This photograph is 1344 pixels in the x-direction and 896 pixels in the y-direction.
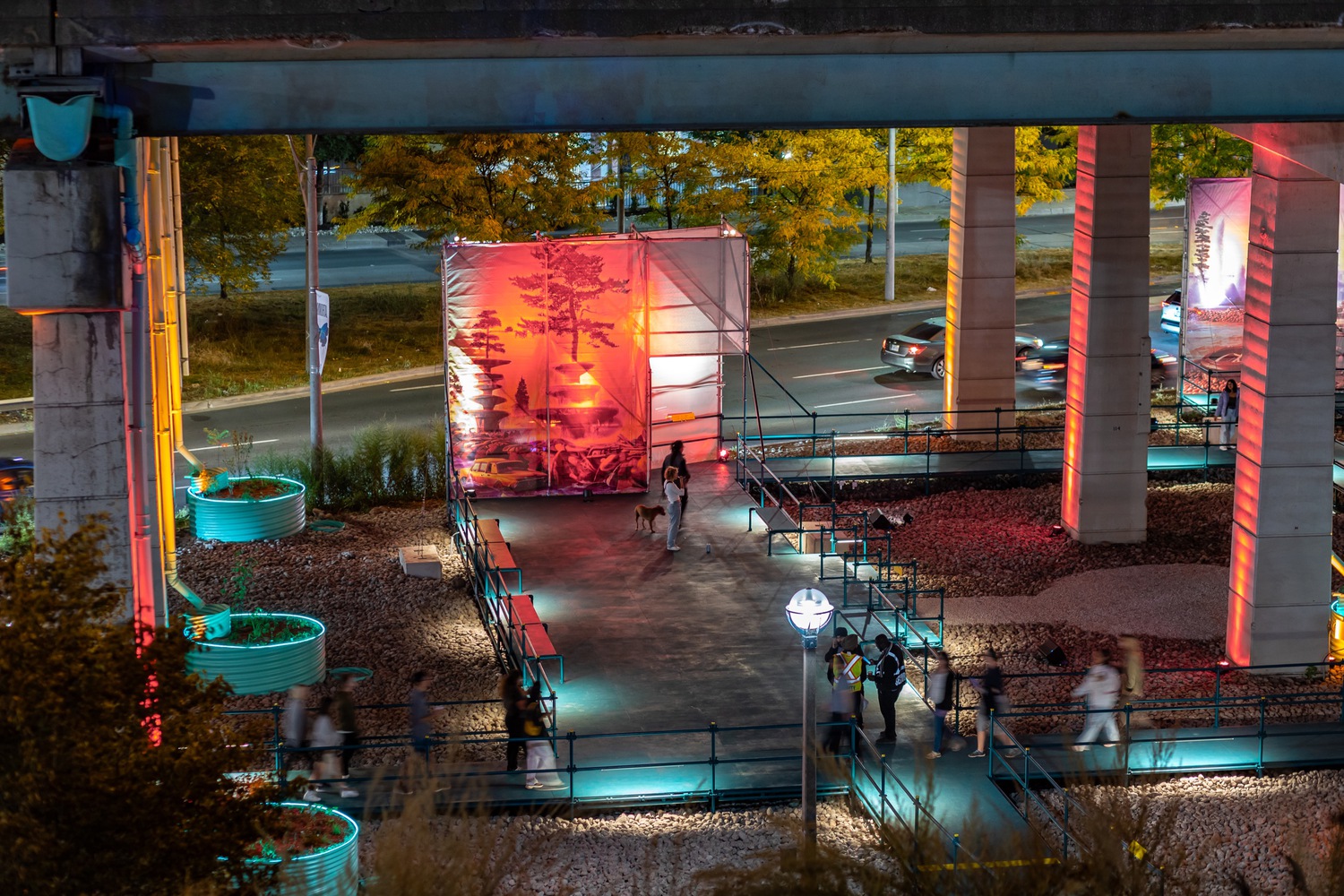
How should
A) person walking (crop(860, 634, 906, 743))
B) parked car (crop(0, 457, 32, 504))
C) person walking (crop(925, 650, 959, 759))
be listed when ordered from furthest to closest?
1. parked car (crop(0, 457, 32, 504))
2. person walking (crop(860, 634, 906, 743))
3. person walking (crop(925, 650, 959, 759))

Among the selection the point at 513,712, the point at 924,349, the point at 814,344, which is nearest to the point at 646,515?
the point at 513,712

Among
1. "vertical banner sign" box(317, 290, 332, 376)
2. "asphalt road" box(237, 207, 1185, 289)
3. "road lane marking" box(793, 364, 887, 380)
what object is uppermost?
"vertical banner sign" box(317, 290, 332, 376)

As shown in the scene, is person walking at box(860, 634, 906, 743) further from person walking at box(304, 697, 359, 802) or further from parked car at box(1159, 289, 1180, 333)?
parked car at box(1159, 289, 1180, 333)

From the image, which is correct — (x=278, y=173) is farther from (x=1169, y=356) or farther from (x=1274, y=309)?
(x=1274, y=309)

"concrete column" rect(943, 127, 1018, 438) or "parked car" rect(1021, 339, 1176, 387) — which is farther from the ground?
"concrete column" rect(943, 127, 1018, 438)

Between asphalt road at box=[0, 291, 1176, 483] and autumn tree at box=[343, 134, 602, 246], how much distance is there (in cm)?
406

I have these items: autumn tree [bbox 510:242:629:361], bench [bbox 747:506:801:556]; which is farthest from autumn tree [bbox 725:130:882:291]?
bench [bbox 747:506:801:556]

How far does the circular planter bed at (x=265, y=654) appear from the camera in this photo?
21875 mm

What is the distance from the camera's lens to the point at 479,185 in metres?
36.8

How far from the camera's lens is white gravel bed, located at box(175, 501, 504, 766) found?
72.0 feet

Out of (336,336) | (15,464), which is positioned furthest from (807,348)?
(15,464)

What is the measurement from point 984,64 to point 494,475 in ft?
49.9

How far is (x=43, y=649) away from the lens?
1155 centimetres

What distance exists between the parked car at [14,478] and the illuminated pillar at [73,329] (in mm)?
13738
